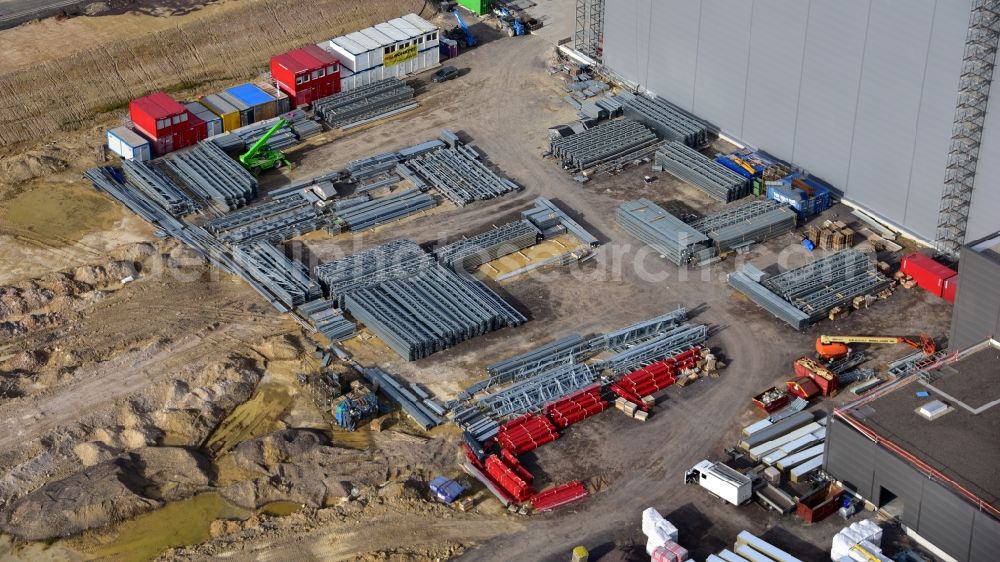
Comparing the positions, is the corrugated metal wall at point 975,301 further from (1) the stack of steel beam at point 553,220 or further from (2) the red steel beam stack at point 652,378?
(1) the stack of steel beam at point 553,220

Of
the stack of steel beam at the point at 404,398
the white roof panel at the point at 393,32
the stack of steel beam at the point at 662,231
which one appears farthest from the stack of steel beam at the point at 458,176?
the stack of steel beam at the point at 404,398

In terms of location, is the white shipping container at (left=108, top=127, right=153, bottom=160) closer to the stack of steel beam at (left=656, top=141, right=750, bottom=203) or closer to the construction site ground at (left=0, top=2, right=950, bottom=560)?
the construction site ground at (left=0, top=2, right=950, bottom=560)

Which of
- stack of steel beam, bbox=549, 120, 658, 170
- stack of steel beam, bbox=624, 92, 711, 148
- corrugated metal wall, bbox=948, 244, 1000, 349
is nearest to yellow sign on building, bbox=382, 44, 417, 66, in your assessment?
stack of steel beam, bbox=549, 120, 658, 170

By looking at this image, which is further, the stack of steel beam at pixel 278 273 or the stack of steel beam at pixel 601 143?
the stack of steel beam at pixel 601 143

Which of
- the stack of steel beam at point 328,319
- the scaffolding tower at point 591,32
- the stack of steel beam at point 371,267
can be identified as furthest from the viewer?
the scaffolding tower at point 591,32

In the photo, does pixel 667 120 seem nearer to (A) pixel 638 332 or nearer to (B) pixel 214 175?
(A) pixel 638 332

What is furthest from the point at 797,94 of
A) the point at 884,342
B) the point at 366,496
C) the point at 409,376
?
the point at 366,496

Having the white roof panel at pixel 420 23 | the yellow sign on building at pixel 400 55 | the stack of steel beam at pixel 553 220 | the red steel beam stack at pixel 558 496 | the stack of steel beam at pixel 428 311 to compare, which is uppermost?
the white roof panel at pixel 420 23
